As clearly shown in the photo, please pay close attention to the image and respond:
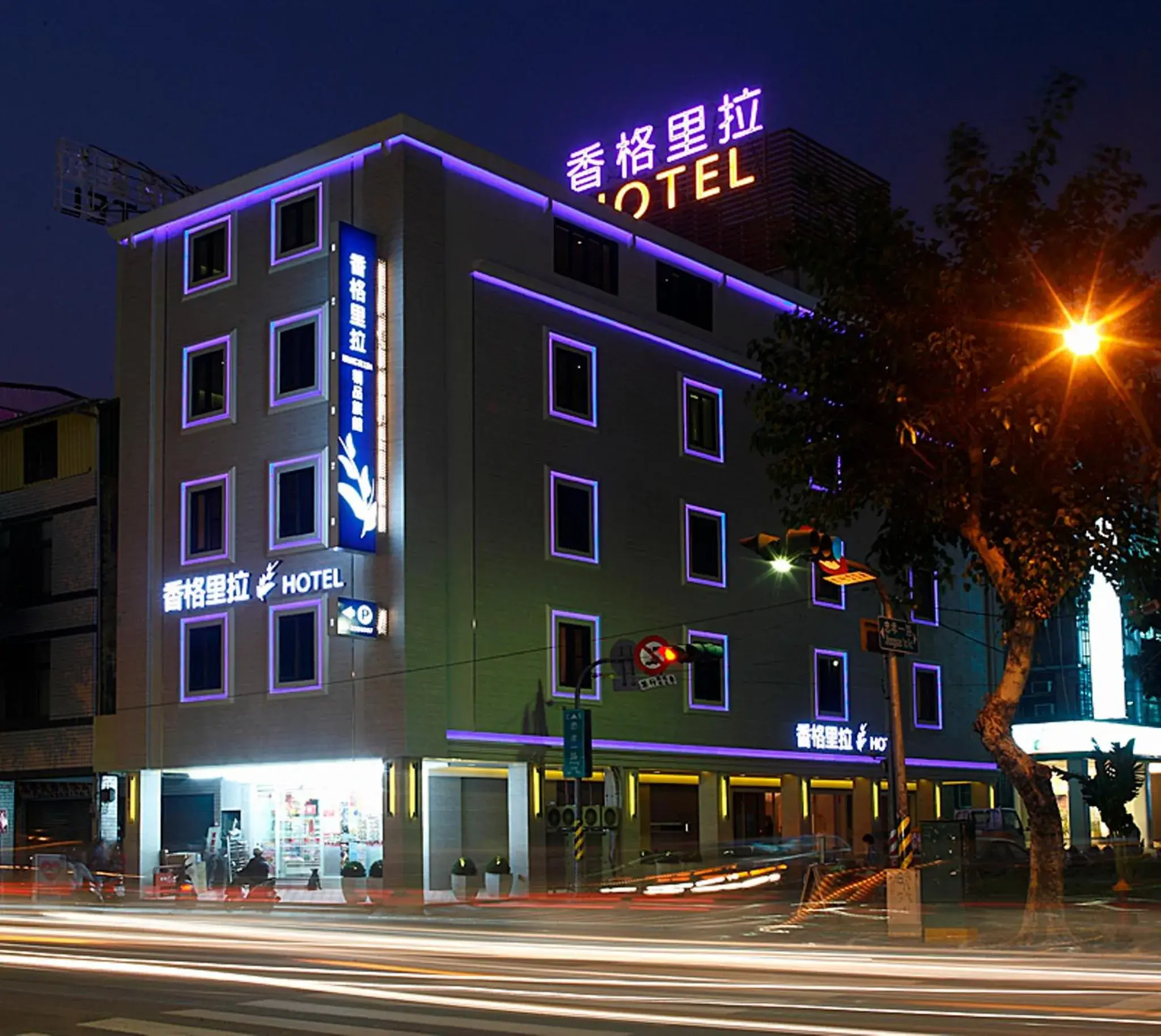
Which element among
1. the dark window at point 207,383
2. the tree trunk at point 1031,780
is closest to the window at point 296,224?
the dark window at point 207,383

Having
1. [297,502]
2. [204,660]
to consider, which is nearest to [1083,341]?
[297,502]

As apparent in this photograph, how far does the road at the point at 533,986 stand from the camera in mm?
13203

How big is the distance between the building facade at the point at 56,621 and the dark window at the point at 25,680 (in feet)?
0.11

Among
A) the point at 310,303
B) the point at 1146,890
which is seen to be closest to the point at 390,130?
the point at 310,303

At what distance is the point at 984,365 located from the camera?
80.2 ft

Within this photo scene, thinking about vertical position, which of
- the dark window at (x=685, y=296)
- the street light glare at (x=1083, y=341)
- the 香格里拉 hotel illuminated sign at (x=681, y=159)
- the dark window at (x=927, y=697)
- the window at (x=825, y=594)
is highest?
the 香格里拉 hotel illuminated sign at (x=681, y=159)

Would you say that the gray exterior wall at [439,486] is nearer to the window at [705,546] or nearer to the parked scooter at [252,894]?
the window at [705,546]

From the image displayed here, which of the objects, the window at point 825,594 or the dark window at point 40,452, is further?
the window at point 825,594

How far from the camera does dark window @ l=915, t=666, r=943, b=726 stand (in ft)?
188

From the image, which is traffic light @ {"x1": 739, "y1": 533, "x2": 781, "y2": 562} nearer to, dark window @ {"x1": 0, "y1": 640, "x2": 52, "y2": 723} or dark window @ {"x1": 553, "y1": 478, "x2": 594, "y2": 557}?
dark window @ {"x1": 553, "y1": 478, "x2": 594, "y2": 557}

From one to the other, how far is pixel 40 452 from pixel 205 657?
32.2ft

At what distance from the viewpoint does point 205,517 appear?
43812 millimetres

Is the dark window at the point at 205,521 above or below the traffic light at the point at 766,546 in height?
above

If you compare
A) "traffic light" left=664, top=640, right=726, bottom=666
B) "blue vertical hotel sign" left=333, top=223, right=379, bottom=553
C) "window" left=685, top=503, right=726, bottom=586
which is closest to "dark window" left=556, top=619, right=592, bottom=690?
"traffic light" left=664, top=640, right=726, bottom=666
